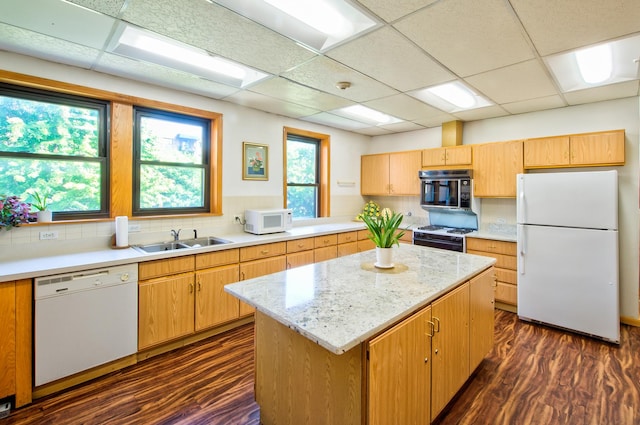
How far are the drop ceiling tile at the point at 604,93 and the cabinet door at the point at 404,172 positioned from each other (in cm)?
189

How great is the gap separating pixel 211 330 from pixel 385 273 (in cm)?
200

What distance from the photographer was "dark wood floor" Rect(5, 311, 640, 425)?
6.48 ft

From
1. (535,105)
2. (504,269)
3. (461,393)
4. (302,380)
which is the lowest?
(461,393)

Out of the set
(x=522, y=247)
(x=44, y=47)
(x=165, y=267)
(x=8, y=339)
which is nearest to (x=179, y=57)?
(x=44, y=47)

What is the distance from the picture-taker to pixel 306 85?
119 inches

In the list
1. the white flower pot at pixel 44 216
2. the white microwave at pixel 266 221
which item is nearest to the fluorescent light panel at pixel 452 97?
the white microwave at pixel 266 221

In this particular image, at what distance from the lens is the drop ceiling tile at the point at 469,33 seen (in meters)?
1.79

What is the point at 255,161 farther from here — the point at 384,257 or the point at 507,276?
the point at 507,276

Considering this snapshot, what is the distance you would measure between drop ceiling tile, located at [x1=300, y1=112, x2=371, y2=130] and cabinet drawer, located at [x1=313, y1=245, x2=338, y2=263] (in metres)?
1.83

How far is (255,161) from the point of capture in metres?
3.96

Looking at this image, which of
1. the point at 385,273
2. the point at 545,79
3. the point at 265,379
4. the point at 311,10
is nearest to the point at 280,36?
the point at 311,10

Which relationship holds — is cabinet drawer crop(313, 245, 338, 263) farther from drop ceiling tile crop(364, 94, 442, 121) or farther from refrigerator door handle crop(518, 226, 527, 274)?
refrigerator door handle crop(518, 226, 527, 274)

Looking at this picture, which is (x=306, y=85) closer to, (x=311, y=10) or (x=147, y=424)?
(x=311, y=10)

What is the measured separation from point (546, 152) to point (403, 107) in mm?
1734
